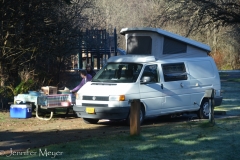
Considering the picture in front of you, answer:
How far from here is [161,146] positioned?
428 inches

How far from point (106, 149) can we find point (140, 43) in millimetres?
6153

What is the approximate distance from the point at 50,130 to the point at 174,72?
4.34 m

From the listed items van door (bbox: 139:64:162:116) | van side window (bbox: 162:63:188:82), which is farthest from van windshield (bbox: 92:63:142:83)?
van side window (bbox: 162:63:188:82)

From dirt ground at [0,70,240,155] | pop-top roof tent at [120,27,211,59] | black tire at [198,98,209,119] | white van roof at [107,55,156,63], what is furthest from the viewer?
black tire at [198,98,209,119]

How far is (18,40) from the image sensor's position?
1973cm

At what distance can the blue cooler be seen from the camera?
15.6 m

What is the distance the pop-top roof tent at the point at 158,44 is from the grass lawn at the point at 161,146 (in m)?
3.21

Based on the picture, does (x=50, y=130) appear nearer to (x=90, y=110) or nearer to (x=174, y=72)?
(x=90, y=110)

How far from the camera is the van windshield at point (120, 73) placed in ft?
48.1

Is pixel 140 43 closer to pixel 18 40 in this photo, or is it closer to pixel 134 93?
pixel 134 93

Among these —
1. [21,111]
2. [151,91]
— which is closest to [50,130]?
[21,111]

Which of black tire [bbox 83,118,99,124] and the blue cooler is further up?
the blue cooler

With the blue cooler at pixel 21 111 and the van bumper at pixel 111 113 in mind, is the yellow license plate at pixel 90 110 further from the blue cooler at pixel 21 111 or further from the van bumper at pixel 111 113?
the blue cooler at pixel 21 111

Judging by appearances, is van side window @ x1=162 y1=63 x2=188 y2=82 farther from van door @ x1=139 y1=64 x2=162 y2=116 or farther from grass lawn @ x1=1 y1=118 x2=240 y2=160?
grass lawn @ x1=1 y1=118 x2=240 y2=160
